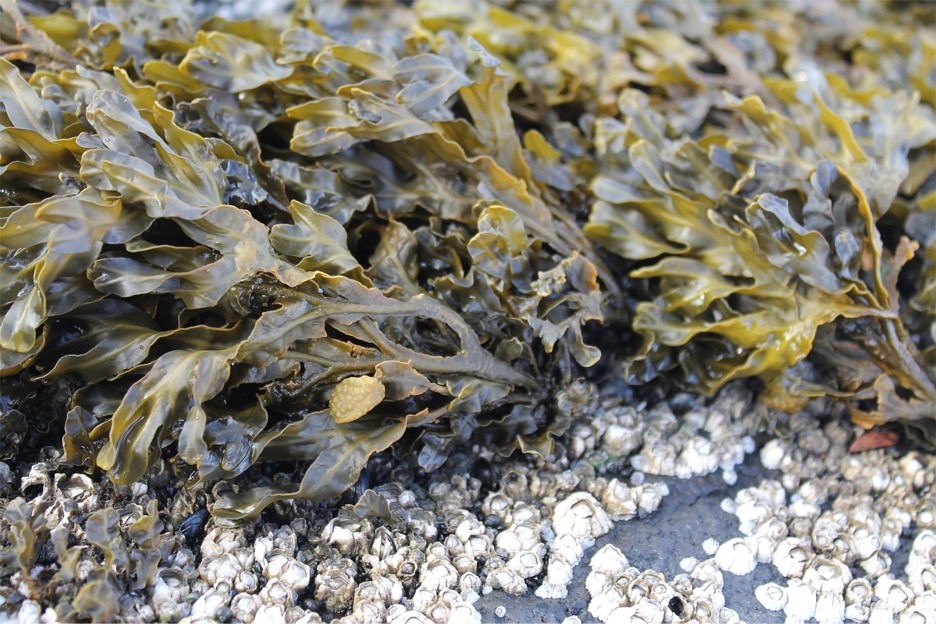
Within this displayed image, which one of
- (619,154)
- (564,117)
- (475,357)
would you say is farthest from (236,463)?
(564,117)

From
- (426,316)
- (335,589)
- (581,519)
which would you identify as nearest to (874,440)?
(581,519)

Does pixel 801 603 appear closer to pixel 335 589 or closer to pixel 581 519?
pixel 581 519

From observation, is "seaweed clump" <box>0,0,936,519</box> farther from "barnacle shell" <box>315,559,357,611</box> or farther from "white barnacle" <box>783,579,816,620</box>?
"white barnacle" <box>783,579,816,620</box>

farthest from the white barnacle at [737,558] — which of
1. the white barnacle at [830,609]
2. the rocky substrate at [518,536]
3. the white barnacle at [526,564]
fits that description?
the white barnacle at [526,564]

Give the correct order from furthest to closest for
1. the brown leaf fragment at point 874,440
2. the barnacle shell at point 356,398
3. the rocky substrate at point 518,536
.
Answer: the brown leaf fragment at point 874,440
the barnacle shell at point 356,398
the rocky substrate at point 518,536

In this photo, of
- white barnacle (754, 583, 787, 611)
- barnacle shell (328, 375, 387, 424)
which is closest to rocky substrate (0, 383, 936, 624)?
white barnacle (754, 583, 787, 611)

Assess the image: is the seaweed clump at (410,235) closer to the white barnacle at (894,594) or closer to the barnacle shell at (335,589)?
the barnacle shell at (335,589)

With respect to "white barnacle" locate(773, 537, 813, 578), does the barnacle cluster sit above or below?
above

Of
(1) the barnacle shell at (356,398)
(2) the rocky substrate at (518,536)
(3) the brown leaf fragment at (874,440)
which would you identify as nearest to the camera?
(2) the rocky substrate at (518,536)
